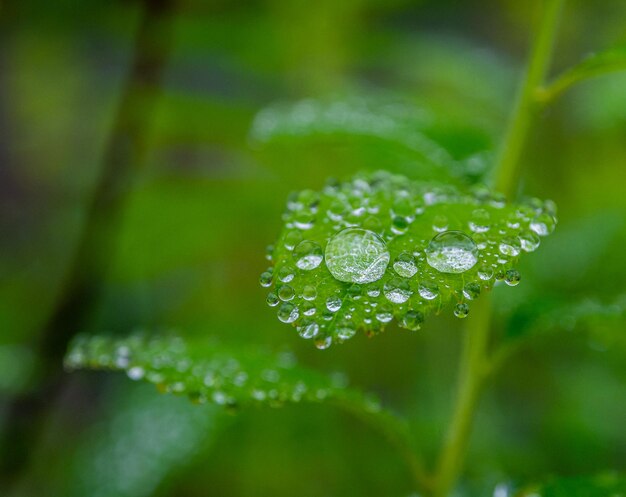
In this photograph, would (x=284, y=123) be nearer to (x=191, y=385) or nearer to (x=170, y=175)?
(x=191, y=385)

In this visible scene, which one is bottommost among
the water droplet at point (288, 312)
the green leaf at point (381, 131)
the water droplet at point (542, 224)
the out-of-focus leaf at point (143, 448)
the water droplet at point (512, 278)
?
the out-of-focus leaf at point (143, 448)

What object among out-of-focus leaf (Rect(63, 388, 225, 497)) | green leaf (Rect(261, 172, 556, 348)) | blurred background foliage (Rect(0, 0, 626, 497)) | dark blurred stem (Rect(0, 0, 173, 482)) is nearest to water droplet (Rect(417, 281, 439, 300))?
green leaf (Rect(261, 172, 556, 348))

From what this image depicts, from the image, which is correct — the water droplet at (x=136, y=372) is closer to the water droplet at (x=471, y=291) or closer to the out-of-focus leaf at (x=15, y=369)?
the water droplet at (x=471, y=291)

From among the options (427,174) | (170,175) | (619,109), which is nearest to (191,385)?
(427,174)

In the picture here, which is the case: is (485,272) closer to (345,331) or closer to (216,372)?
(345,331)

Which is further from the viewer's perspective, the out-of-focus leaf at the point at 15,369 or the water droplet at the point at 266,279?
the out-of-focus leaf at the point at 15,369

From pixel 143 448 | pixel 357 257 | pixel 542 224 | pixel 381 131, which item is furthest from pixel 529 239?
pixel 143 448

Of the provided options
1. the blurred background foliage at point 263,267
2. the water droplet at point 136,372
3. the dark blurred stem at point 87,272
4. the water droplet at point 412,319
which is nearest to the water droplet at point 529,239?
the water droplet at point 412,319
